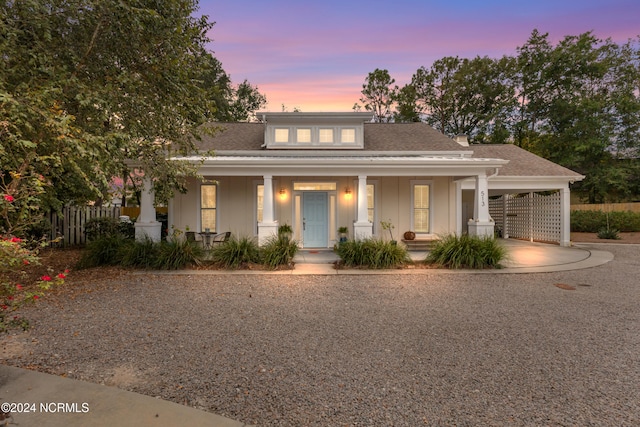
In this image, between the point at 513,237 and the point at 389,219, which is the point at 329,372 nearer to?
the point at 389,219

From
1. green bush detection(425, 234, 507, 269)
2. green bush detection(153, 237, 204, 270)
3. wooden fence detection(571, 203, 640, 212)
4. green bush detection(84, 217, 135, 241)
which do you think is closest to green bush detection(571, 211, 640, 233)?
wooden fence detection(571, 203, 640, 212)

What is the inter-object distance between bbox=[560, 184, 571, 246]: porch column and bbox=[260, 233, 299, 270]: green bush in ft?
37.2

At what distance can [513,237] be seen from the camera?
54.6ft

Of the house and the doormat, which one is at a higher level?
the house

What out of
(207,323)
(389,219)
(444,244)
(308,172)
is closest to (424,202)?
(389,219)

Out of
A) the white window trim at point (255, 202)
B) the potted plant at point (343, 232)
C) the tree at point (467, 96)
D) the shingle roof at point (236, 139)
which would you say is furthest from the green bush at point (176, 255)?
the tree at point (467, 96)

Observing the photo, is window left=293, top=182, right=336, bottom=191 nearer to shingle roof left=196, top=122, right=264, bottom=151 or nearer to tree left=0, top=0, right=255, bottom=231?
shingle roof left=196, top=122, right=264, bottom=151

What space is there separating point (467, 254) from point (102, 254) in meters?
9.77

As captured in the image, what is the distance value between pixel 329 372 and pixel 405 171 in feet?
27.1

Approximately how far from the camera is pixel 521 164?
48.1 feet

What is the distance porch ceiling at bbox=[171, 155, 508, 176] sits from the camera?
33.1 ft

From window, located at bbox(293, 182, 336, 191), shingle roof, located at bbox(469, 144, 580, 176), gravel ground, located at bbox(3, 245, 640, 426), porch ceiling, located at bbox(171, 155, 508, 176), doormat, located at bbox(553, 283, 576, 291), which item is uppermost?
shingle roof, located at bbox(469, 144, 580, 176)

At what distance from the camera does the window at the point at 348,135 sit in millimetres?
12945

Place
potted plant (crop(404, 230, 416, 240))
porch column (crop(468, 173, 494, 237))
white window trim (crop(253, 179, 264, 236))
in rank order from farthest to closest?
white window trim (crop(253, 179, 264, 236)) < potted plant (crop(404, 230, 416, 240)) < porch column (crop(468, 173, 494, 237))
